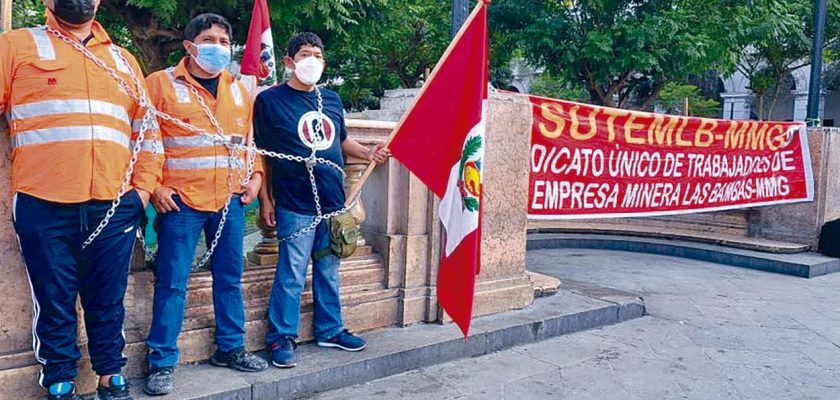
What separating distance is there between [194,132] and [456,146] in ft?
5.36

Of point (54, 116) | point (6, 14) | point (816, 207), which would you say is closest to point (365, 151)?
point (54, 116)

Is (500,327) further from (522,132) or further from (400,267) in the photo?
(522,132)

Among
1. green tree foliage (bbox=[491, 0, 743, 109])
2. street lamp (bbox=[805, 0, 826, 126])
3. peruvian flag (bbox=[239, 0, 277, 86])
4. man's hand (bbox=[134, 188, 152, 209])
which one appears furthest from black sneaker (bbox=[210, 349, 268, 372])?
green tree foliage (bbox=[491, 0, 743, 109])

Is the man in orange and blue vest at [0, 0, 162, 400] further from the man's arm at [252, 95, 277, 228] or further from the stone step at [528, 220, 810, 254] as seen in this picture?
the stone step at [528, 220, 810, 254]

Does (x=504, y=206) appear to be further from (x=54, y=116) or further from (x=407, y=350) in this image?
(x=54, y=116)

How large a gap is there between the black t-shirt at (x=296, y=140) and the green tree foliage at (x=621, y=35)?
8271 mm

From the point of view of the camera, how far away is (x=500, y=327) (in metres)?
5.11

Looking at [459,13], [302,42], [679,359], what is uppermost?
[459,13]

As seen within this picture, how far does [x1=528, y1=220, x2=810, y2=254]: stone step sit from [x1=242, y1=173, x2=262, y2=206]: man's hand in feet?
22.6

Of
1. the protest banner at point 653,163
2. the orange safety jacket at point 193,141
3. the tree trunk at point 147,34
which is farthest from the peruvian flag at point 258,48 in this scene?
the tree trunk at point 147,34

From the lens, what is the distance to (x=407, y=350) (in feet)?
14.8

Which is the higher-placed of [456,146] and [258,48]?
[258,48]

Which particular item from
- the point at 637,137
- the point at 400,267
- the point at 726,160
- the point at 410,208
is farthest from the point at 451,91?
the point at 726,160

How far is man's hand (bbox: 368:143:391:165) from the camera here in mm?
4398
